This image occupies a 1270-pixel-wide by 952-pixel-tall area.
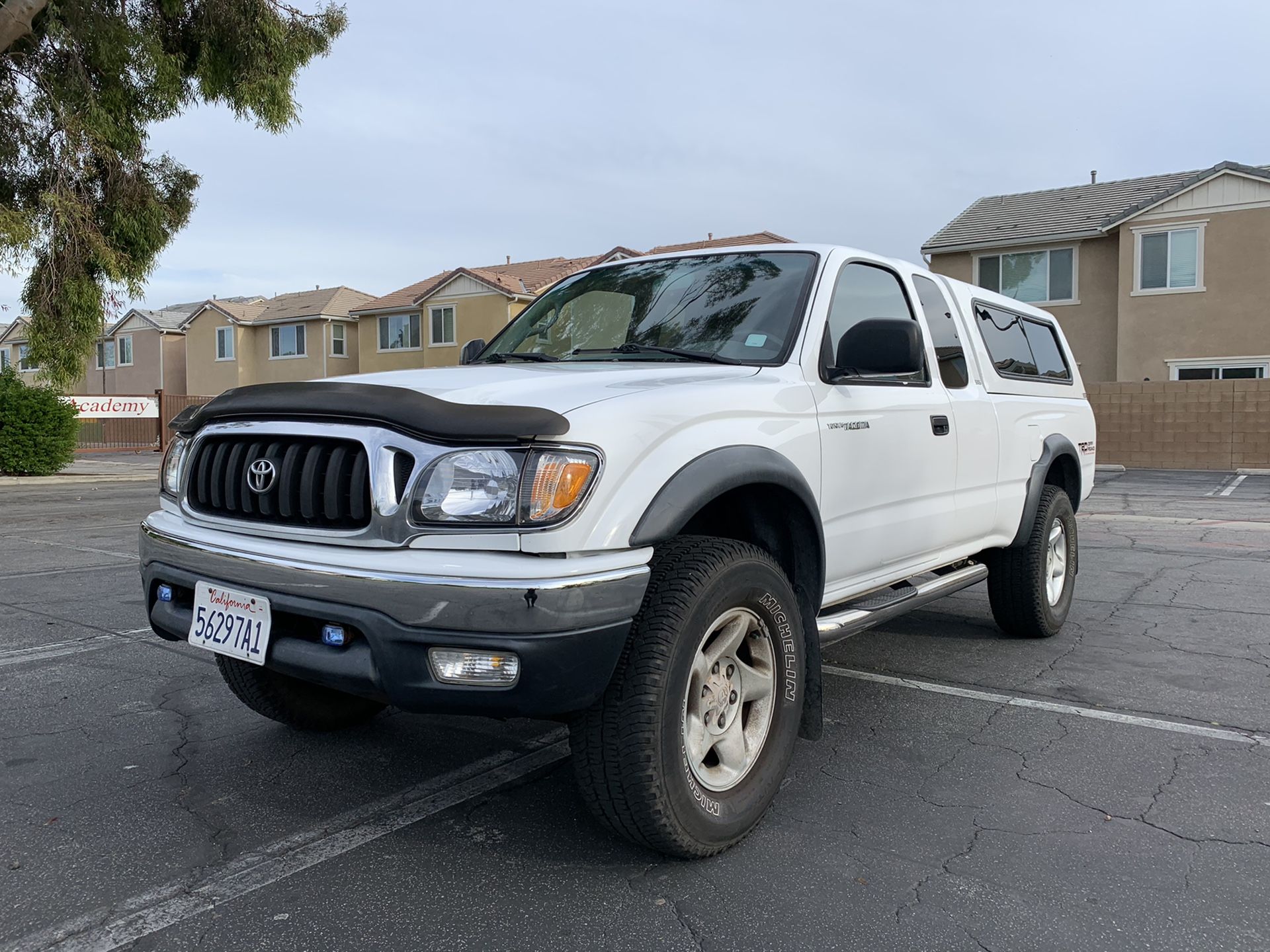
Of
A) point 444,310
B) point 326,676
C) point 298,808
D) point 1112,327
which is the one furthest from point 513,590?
point 444,310

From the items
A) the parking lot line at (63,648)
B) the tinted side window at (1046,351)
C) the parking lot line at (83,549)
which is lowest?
the parking lot line at (83,549)

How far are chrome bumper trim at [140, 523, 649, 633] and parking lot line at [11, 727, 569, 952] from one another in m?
0.80

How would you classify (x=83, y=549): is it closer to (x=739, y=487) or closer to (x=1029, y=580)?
(x=1029, y=580)

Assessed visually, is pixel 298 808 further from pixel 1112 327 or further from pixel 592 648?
pixel 1112 327

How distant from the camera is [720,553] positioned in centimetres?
294

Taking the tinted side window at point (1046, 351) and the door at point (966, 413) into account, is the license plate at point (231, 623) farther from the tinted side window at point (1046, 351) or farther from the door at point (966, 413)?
the tinted side window at point (1046, 351)

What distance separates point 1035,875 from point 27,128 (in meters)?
19.0

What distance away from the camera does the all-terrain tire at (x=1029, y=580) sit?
545 cm

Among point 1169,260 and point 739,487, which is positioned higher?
point 1169,260

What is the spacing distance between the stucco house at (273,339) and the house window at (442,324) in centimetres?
532

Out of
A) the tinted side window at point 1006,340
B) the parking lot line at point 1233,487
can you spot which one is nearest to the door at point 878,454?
the tinted side window at point 1006,340

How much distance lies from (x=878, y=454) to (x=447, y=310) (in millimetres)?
36755

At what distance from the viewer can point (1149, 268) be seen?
25.0 metres

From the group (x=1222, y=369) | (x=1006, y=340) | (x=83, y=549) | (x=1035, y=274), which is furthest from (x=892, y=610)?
(x=1035, y=274)
